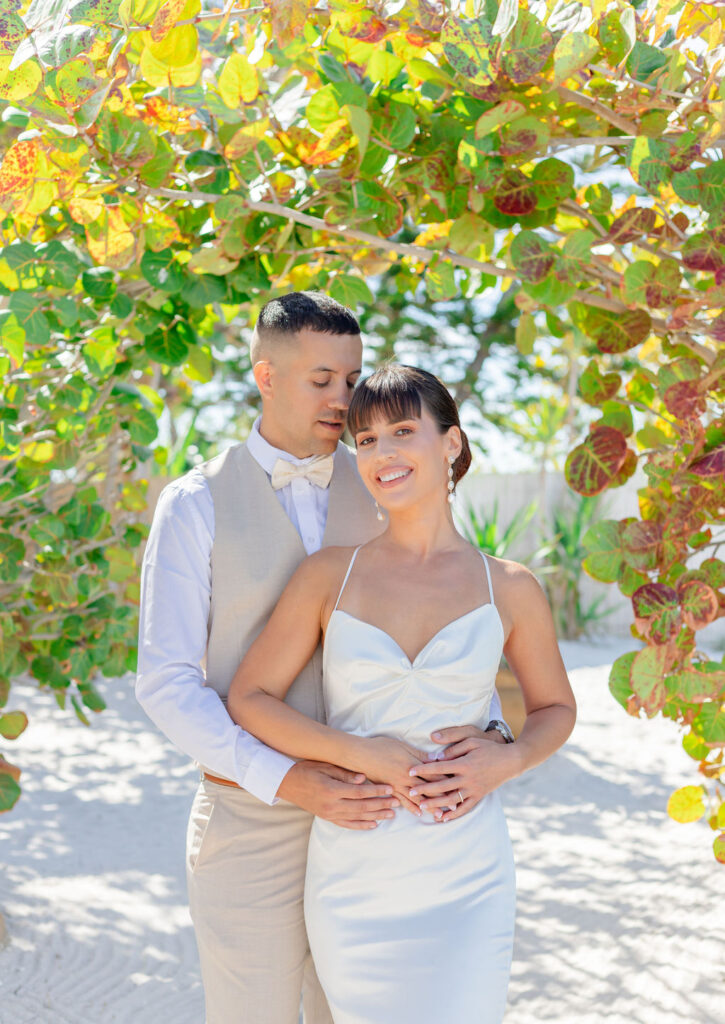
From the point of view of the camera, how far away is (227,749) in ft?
5.96

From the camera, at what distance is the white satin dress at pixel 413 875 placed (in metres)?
1.70

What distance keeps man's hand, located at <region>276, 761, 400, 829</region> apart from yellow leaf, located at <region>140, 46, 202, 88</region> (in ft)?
4.33

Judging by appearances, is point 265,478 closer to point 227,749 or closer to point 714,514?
point 227,749

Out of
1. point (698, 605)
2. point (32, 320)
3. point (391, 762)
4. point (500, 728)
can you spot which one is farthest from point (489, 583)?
point (32, 320)

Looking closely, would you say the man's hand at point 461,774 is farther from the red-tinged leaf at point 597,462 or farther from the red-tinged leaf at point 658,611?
the red-tinged leaf at point 597,462

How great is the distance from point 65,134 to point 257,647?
3.37 ft

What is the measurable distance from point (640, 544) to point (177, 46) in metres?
1.36

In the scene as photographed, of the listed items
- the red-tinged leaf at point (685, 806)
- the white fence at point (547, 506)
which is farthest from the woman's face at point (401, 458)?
the white fence at point (547, 506)

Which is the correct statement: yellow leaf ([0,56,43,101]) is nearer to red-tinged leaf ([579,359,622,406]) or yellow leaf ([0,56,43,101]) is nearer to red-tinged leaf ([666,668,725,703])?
red-tinged leaf ([579,359,622,406])

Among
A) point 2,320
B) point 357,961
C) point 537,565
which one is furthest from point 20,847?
point 537,565

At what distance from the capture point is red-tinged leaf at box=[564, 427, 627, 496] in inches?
91.0

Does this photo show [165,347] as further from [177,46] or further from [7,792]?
[7,792]

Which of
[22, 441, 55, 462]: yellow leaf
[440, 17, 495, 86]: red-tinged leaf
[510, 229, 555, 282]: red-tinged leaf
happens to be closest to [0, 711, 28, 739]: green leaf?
[22, 441, 55, 462]: yellow leaf

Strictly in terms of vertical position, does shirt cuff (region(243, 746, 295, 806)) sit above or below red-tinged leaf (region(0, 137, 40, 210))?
below
